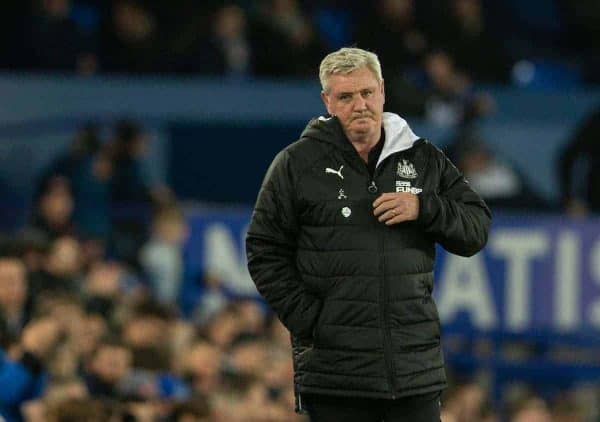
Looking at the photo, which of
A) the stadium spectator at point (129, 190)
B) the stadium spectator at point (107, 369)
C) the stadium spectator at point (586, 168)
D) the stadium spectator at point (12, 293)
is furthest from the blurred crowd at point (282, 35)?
the stadium spectator at point (107, 369)

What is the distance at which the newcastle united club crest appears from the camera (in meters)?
4.55

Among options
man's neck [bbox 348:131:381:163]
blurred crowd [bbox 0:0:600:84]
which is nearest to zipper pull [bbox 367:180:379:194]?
man's neck [bbox 348:131:381:163]

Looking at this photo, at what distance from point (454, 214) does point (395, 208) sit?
20 centimetres

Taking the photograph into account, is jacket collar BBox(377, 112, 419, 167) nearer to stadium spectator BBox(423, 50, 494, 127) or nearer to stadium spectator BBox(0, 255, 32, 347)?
stadium spectator BBox(0, 255, 32, 347)

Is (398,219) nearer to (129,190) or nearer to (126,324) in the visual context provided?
(126,324)

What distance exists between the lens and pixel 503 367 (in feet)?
36.8

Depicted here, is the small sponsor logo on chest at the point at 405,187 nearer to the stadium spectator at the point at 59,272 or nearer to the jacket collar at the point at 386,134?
the jacket collar at the point at 386,134

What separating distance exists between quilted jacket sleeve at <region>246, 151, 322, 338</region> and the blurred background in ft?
12.7

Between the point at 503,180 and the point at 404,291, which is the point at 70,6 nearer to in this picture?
the point at 503,180

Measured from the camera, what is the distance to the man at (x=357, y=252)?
4.43 metres

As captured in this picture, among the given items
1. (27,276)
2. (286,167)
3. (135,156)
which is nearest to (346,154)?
(286,167)

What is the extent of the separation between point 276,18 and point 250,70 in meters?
0.57

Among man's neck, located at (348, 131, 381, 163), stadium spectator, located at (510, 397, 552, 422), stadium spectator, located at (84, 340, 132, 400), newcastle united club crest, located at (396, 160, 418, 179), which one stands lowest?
stadium spectator, located at (510, 397, 552, 422)

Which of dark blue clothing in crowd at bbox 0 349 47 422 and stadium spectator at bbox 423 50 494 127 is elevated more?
stadium spectator at bbox 423 50 494 127
